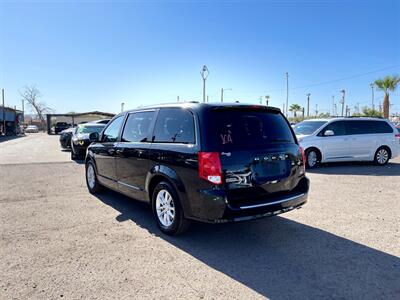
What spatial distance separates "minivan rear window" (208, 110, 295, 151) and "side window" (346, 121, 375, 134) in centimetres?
771

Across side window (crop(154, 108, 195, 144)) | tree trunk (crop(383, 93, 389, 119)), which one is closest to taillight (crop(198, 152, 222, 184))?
side window (crop(154, 108, 195, 144))

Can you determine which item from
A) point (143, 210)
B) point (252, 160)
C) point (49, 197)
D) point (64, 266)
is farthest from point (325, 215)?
point (49, 197)

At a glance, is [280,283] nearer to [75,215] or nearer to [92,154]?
[75,215]

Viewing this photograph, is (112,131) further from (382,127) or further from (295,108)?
(295,108)

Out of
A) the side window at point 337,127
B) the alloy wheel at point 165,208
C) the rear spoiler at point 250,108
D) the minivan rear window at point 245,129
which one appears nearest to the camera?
the minivan rear window at point 245,129

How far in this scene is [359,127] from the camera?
36.8 feet

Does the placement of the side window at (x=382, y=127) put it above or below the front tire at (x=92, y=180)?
above

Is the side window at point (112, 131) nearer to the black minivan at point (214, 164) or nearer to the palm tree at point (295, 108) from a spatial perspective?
the black minivan at point (214, 164)

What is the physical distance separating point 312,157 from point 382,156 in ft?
9.70

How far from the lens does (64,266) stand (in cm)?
352

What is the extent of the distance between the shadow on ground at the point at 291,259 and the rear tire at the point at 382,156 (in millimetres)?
8155

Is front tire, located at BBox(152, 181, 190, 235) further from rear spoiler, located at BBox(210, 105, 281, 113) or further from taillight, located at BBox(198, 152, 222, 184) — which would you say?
rear spoiler, located at BBox(210, 105, 281, 113)

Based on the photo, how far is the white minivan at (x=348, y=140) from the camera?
10.7m

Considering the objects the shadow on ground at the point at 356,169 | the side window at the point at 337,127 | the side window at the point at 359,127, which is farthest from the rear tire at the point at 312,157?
the side window at the point at 359,127
